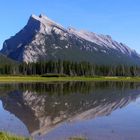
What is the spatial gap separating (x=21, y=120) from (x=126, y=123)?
37.2 ft

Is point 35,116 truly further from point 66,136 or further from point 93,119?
point 66,136

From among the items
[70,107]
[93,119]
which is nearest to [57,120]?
[93,119]

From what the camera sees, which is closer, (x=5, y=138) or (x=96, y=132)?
(x=5, y=138)

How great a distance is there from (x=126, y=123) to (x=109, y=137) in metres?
9.19

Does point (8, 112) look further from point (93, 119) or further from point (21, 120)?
point (93, 119)

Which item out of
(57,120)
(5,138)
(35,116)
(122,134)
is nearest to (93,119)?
(57,120)

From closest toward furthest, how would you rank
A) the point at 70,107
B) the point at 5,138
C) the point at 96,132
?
the point at 5,138 → the point at 96,132 → the point at 70,107

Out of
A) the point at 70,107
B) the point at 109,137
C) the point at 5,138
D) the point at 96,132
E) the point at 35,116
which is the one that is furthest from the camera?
the point at 70,107

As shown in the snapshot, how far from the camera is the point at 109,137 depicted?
30172mm

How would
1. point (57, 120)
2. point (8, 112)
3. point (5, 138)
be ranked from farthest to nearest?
point (8, 112) < point (57, 120) < point (5, 138)

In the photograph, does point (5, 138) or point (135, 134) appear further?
point (135, 134)

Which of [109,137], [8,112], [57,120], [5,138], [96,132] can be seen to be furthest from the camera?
[8,112]

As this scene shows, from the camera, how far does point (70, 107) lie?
56344 millimetres

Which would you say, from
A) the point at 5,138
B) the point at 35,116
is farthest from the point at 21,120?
the point at 5,138
